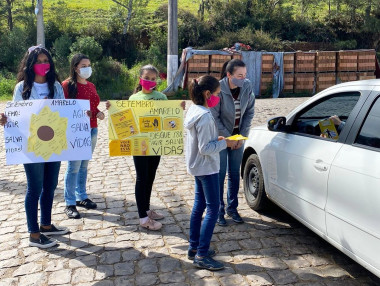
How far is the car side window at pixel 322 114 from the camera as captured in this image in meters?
3.97

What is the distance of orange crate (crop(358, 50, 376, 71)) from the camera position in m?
18.2

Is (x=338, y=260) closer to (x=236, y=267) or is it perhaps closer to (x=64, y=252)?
(x=236, y=267)

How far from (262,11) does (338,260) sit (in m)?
24.2

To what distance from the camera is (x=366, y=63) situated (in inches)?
717

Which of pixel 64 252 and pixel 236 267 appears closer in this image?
pixel 236 267

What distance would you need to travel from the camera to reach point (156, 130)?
448cm

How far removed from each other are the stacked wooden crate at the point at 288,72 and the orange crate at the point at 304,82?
0.80 ft

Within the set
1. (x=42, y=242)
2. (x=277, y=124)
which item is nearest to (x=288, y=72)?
(x=277, y=124)

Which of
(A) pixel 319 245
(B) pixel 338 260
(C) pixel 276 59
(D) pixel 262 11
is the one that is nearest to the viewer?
(B) pixel 338 260

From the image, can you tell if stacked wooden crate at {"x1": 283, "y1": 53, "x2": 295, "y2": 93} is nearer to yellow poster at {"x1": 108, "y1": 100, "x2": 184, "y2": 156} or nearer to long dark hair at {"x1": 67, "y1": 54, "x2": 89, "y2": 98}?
yellow poster at {"x1": 108, "y1": 100, "x2": 184, "y2": 156}

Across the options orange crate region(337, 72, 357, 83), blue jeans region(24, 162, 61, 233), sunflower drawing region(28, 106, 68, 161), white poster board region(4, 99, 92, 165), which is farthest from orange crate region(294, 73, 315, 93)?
blue jeans region(24, 162, 61, 233)

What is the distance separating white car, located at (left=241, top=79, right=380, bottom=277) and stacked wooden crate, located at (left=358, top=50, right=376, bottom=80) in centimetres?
1517

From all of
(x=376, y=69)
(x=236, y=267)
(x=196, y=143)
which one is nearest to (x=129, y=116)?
(x=196, y=143)

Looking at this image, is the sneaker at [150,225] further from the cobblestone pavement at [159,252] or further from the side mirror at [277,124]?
the side mirror at [277,124]
